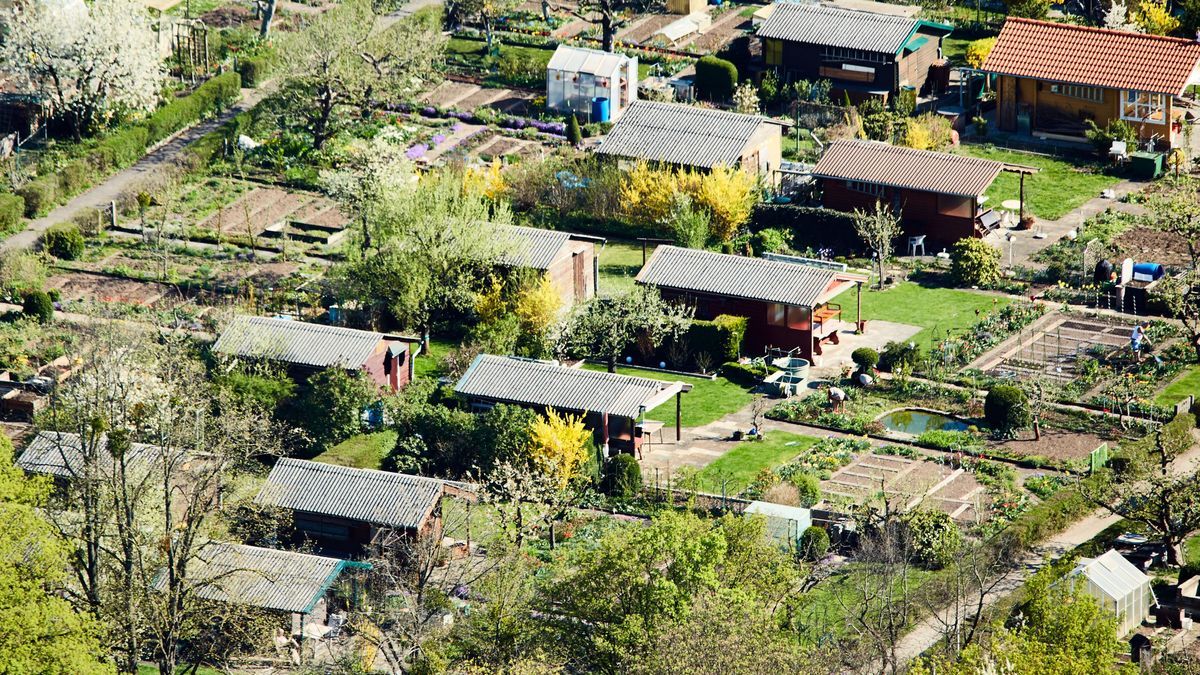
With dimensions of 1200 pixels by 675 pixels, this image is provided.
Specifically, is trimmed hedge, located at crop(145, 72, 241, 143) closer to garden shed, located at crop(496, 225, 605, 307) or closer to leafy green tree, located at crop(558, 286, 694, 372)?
garden shed, located at crop(496, 225, 605, 307)

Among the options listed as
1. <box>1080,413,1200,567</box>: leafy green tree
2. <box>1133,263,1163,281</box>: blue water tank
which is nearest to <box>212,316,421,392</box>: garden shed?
<box>1080,413,1200,567</box>: leafy green tree

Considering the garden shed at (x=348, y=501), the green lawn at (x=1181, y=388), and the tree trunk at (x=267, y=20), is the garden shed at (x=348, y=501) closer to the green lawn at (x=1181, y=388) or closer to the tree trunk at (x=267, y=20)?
the green lawn at (x=1181, y=388)

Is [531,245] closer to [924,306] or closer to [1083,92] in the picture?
[924,306]

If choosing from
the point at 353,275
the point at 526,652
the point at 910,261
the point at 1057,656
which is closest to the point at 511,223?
the point at 353,275

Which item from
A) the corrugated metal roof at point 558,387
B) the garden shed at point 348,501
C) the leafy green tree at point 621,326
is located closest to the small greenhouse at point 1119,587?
the corrugated metal roof at point 558,387

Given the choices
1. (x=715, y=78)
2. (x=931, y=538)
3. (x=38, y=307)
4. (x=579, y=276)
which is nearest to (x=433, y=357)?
(x=579, y=276)

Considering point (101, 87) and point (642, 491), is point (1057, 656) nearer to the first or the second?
point (642, 491)
